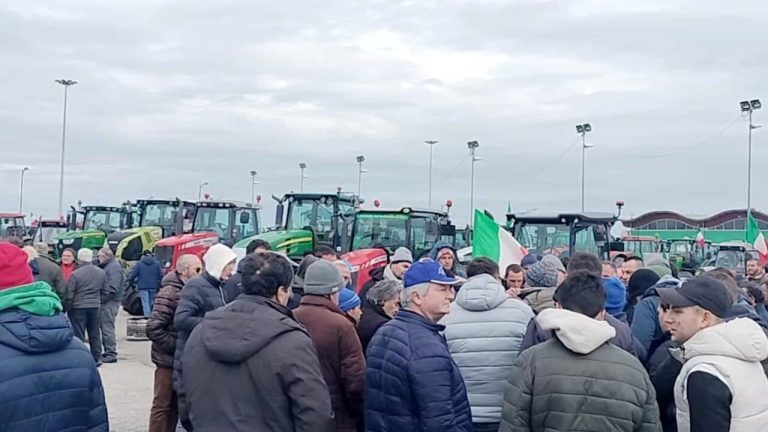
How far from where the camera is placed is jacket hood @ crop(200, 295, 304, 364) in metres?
3.86

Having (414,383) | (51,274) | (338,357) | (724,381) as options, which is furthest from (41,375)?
(51,274)

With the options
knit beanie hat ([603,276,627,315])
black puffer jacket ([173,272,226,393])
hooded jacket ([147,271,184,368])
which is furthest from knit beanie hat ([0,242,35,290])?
knit beanie hat ([603,276,627,315])

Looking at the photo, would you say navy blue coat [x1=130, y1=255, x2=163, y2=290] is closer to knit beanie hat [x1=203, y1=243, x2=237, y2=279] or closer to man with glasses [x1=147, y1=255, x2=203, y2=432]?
man with glasses [x1=147, y1=255, x2=203, y2=432]

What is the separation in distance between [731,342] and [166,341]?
4.56 meters

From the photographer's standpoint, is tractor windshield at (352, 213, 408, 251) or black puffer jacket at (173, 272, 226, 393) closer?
black puffer jacket at (173, 272, 226, 393)

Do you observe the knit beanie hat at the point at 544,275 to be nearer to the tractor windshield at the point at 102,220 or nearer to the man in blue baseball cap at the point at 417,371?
the man in blue baseball cap at the point at 417,371

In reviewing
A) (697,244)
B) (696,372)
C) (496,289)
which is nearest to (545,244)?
(496,289)

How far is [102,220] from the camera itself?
26.9 m

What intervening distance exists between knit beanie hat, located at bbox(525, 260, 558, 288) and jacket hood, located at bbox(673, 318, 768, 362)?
301 centimetres

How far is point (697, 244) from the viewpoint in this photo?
33156 millimetres

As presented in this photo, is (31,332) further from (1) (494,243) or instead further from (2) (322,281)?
(1) (494,243)

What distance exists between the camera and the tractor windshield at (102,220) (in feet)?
87.5

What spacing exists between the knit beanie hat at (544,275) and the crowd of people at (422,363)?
1598 millimetres

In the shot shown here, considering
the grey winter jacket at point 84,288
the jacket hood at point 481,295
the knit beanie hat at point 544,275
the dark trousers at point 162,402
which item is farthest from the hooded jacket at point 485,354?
the grey winter jacket at point 84,288
